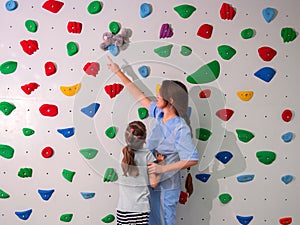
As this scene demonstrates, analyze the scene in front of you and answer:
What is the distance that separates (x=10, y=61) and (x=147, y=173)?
963mm

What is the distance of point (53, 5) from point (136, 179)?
40.7 inches

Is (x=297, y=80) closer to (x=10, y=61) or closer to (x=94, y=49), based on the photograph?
(x=94, y=49)

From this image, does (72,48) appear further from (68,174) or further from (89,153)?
(68,174)

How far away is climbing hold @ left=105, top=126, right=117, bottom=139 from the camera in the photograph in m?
2.39

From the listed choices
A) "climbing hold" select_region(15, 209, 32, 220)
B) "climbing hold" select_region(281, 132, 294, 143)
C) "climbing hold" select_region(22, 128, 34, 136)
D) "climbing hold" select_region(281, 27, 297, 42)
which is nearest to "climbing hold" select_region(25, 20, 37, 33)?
"climbing hold" select_region(22, 128, 34, 136)

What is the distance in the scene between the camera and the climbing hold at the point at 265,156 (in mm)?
2453

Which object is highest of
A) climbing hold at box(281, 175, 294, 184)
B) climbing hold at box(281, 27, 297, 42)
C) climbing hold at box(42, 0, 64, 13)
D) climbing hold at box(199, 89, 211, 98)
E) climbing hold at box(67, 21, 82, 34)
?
climbing hold at box(42, 0, 64, 13)

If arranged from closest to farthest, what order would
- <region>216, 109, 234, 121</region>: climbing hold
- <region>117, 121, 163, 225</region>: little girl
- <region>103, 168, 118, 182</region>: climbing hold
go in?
<region>117, 121, 163, 225</region>: little girl < <region>103, 168, 118, 182</region>: climbing hold < <region>216, 109, 234, 121</region>: climbing hold

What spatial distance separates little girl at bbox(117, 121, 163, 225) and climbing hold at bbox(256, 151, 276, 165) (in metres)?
0.62

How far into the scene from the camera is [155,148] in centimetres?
223

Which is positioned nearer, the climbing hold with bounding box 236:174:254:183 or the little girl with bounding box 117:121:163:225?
the little girl with bounding box 117:121:163:225

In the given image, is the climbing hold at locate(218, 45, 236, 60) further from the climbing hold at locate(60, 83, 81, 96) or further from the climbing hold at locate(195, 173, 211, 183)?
the climbing hold at locate(60, 83, 81, 96)

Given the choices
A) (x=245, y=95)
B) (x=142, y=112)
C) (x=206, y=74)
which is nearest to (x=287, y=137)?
(x=245, y=95)

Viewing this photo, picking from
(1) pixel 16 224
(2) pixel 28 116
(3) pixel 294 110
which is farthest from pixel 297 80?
(1) pixel 16 224
